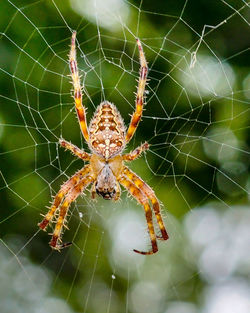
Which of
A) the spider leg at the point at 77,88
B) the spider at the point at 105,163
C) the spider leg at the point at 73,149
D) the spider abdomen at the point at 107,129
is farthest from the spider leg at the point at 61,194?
the spider leg at the point at 77,88

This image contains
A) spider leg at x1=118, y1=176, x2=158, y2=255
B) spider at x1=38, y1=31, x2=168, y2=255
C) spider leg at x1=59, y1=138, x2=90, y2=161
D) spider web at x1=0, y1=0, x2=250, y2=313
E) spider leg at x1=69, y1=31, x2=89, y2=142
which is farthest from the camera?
spider web at x1=0, y1=0, x2=250, y2=313

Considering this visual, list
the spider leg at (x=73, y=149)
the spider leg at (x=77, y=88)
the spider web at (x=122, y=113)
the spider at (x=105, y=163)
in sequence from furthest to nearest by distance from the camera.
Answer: the spider web at (x=122, y=113) < the spider leg at (x=73, y=149) < the spider at (x=105, y=163) < the spider leg at (x=77, y=88)

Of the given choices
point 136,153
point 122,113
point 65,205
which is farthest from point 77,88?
point 122,113

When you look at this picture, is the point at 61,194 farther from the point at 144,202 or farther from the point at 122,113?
the point at 122,113

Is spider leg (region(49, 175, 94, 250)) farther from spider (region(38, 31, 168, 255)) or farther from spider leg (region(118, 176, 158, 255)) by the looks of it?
spider leg (region(118, 176, 158, 255))

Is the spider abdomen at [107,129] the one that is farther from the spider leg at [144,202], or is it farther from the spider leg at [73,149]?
the spider leg at [144,202]

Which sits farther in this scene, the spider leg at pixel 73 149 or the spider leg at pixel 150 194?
the spider leg at pixel 150 194

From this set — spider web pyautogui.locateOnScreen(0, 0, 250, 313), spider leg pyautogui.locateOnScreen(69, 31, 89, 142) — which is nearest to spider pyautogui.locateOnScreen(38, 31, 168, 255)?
spider leg pyautogui.locateOnScreen(69, 31, 89, 142)
